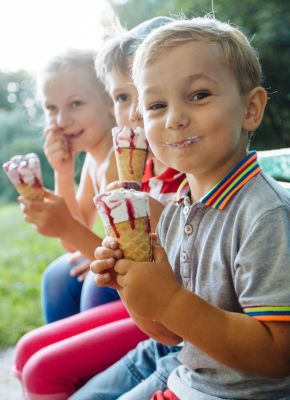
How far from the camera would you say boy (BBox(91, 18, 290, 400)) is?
862mm

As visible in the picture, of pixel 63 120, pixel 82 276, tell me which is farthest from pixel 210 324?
pixel 63 120

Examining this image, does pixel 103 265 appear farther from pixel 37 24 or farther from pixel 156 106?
pixel 37 24

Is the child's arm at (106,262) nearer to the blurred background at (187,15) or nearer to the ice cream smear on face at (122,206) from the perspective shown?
the ice cream smear on face at (122,206)

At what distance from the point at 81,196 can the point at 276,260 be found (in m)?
1.35

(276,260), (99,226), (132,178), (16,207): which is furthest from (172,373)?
(16,207)

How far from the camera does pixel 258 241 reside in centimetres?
87

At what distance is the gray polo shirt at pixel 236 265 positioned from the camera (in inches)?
33.6

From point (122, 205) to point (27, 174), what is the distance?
718 millimetres

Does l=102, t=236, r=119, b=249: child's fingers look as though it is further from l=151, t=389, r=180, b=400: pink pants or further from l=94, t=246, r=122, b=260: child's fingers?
l=151, t=389, r=180, b=400: pink pants

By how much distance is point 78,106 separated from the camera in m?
1.79

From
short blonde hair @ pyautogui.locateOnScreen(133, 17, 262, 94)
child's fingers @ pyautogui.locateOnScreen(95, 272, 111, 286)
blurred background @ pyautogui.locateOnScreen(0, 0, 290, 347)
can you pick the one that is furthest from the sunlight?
child's fingers @ pyautogui.locateOnScreen(95, 272, 111, 286)

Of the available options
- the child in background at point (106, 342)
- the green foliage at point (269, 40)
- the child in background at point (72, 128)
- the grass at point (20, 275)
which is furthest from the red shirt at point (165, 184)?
the green foliage at point (269, 40)

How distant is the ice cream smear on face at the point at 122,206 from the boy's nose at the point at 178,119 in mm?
151

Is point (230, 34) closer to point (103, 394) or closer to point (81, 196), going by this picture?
point (103, 394)
